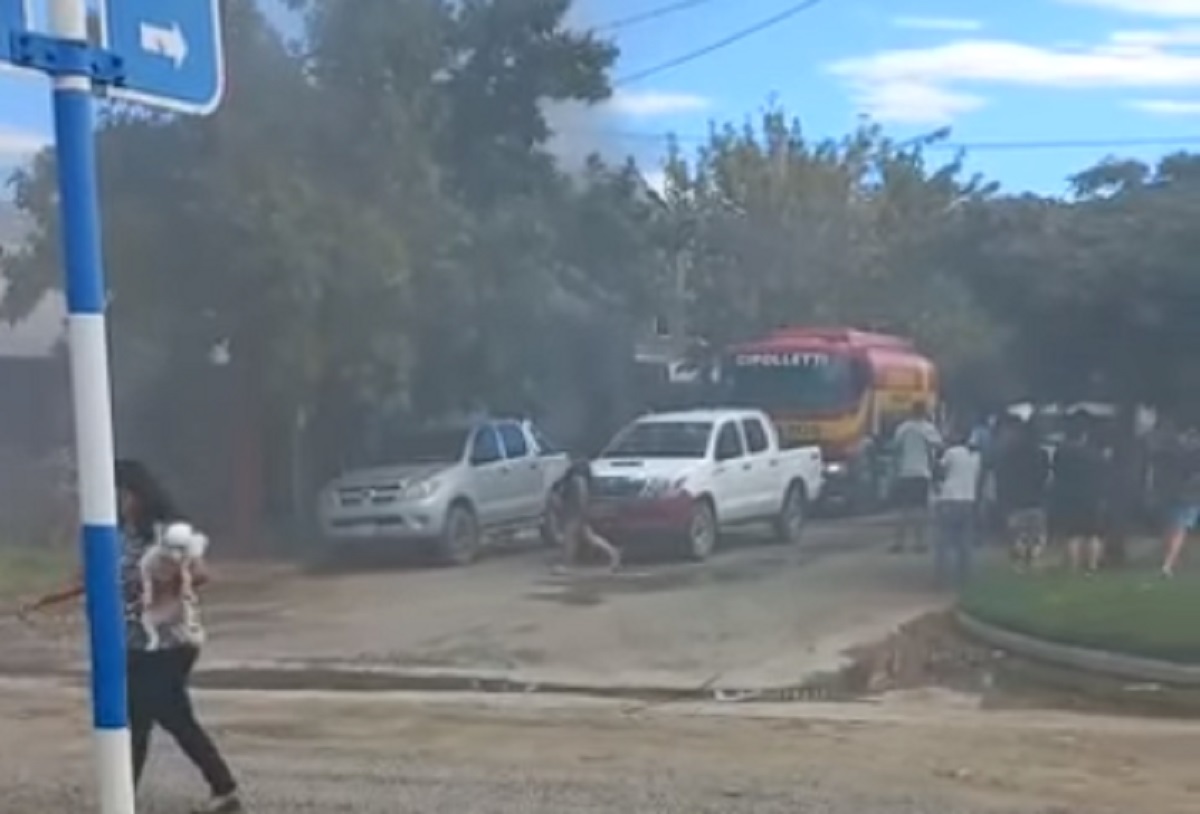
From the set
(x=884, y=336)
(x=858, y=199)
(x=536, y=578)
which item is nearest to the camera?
Result: (x=536, y=578)

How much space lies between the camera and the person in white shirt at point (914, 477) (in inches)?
853

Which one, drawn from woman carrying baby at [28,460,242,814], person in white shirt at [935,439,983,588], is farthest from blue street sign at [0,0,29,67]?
person in white shirt at [935,439,983,588]

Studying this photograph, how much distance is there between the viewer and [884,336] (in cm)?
2634

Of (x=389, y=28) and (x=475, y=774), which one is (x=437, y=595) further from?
(x=475, y=774)

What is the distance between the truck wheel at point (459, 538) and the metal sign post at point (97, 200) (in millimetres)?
20321

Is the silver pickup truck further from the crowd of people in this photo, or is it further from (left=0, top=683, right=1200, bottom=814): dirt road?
(left=0, top=683, right=1200, bottom=814): dirt road

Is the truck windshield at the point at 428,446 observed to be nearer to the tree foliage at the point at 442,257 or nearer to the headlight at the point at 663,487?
the tree foliage at the point at 442,257

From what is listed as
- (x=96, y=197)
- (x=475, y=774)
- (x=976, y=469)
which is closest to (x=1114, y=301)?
(x=976, y=469)

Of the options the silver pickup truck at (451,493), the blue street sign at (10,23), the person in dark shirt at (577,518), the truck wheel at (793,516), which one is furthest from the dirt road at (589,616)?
the blue street sign at (10,23)

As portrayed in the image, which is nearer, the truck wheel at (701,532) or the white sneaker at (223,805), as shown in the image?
the white sneaker at (223,805)

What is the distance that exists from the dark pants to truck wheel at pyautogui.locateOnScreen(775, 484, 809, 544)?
16.4 meters

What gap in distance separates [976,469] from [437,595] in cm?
525

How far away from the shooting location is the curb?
13570 mm

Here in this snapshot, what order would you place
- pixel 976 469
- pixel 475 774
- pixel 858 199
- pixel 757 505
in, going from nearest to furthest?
pixel 475 774, pixel 976 469, pixel 757 505, pixel 858 199
